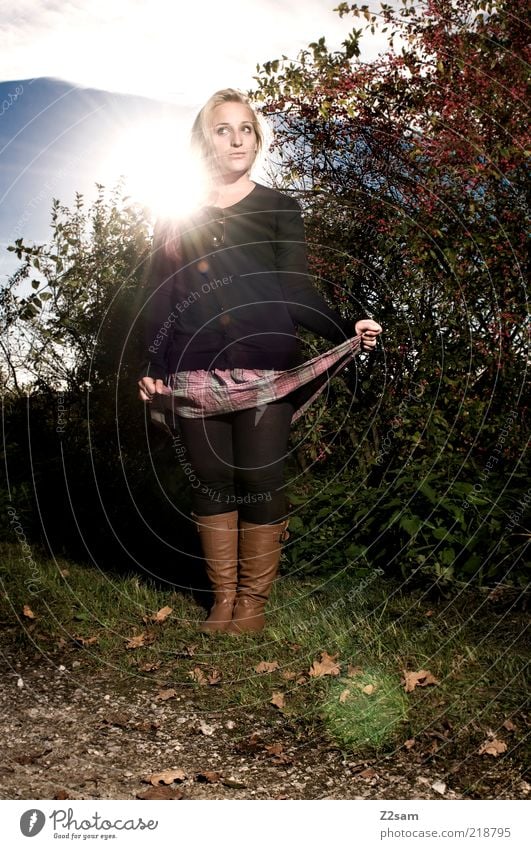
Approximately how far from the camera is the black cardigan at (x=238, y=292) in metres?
4.06

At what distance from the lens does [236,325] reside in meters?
4.06

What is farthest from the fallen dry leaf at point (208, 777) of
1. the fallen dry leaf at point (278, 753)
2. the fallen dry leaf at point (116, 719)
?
the fallen dry leaf at point (116, 719)

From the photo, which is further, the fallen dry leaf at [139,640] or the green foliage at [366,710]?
the fallen dry leaf at [139,640]

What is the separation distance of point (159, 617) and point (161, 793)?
1782 mm

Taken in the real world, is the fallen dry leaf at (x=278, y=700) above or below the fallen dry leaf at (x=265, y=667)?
below

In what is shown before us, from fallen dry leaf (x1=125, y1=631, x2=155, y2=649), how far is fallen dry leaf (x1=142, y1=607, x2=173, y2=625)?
0.55 ft

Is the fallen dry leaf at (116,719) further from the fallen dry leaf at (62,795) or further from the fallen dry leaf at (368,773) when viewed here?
the fallen dry leaf at (368,773)

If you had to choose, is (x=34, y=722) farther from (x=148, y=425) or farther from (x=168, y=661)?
(x=148, y=425)

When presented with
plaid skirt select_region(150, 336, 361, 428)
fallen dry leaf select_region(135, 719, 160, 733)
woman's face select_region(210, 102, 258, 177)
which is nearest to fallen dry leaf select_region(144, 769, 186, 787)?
fallen dry leaf select_region(135, 719, 160, 733)

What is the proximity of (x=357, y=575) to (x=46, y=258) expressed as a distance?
3122 mm

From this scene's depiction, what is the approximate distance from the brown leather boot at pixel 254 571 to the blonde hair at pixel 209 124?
1.91 m

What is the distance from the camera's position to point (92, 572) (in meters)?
5.64

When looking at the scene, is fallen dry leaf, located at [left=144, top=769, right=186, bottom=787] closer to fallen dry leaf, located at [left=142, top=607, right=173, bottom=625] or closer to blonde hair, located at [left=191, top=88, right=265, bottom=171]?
fallen dry leaf, located at [left=142, top=607, right=173, bottom=625]

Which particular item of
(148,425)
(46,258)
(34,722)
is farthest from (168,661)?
(46,258)
